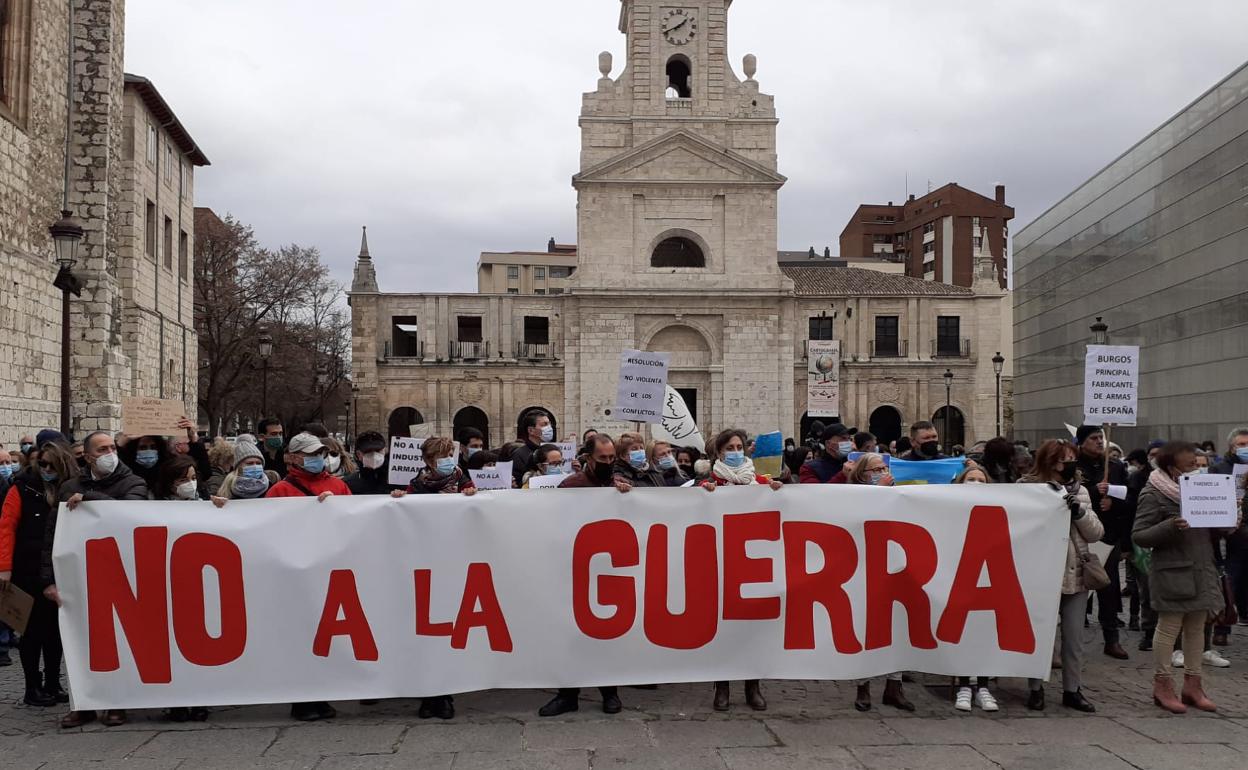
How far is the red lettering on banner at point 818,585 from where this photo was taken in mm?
7078

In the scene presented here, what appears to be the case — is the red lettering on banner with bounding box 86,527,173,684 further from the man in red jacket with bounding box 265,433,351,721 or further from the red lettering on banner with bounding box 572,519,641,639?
the red lettering on banner with bounding box 572,519,641,639

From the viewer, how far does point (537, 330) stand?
51.3 m

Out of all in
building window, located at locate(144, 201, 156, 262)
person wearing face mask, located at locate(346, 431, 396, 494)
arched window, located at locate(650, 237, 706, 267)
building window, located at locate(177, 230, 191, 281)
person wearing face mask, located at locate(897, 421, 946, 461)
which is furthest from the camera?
arched window, located at locate(650, 237, 706, 267)

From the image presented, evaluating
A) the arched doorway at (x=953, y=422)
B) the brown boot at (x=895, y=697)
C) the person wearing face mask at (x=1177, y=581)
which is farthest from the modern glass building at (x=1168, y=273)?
the brown boot at (x=895, y=697)

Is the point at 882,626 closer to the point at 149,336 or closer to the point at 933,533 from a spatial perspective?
the point at 933,533

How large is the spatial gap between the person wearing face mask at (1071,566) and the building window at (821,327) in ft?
144

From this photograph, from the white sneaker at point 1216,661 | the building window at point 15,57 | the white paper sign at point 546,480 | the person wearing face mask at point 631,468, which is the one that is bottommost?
the white sneaker at point 1216,661

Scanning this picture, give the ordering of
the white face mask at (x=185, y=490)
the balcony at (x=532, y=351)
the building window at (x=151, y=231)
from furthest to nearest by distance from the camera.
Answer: the balcony at (x=532, y=351)
the building window at (x=151, y=231)
the white face mask at (x=185, y=490)

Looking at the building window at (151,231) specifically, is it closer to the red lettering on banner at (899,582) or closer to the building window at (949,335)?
the red lettering on banner at (899,582)

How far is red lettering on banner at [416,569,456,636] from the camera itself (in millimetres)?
6852

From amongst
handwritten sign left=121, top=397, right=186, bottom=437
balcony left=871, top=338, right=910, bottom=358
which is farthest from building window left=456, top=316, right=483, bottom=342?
handwritten sign left=121, top=397, right=186, bottom=437

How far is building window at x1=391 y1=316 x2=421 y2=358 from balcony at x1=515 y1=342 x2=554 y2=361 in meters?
4.66

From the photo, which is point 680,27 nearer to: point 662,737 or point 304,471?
point 304,471

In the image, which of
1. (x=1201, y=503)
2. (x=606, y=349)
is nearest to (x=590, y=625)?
(x=1201, y=503)
